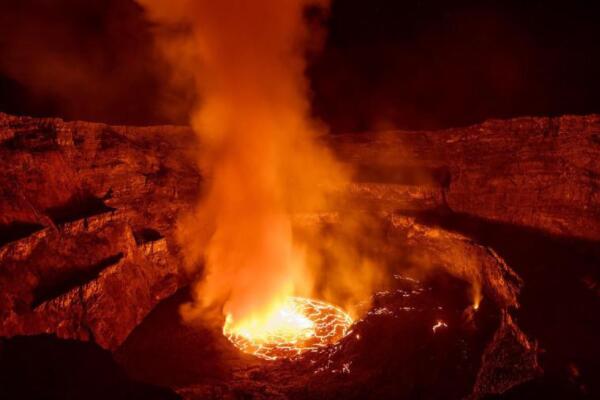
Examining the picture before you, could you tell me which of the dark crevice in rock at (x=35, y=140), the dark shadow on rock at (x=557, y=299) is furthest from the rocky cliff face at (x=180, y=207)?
the dark shadow on rock at (x=557, y=299)

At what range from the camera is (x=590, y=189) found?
37.9 feet

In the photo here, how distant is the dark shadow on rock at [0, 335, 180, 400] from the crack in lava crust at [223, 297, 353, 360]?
11.4 ft

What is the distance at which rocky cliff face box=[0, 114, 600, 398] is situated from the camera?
29.2 ft

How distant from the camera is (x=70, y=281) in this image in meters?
9.74

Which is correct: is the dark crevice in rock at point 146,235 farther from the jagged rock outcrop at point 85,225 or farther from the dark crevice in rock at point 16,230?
the dark crevice in rock at point 16,230

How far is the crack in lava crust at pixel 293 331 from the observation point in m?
10.1

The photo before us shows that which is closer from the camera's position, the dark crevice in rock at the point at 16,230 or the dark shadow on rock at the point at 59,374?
the dark shadow on rock at the point at 59,374

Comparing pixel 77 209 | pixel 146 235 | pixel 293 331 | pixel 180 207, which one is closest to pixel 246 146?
pixel 180 207

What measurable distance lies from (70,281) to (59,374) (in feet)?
12.5

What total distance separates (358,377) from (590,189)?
9.05 m

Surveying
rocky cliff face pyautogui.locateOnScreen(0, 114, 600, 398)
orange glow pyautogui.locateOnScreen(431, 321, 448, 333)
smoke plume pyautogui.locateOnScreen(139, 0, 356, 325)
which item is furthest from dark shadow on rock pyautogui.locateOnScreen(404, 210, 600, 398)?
smoke plume pyautogui.locateOnScreen(139, 0, 356, 325)

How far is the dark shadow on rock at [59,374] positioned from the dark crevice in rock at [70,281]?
1.59 m

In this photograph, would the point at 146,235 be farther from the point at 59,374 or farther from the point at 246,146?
the point at 59,374

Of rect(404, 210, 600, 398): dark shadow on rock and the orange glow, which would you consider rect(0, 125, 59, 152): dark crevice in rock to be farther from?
rect(404, 210, 600, 398): dark shadow on rock
